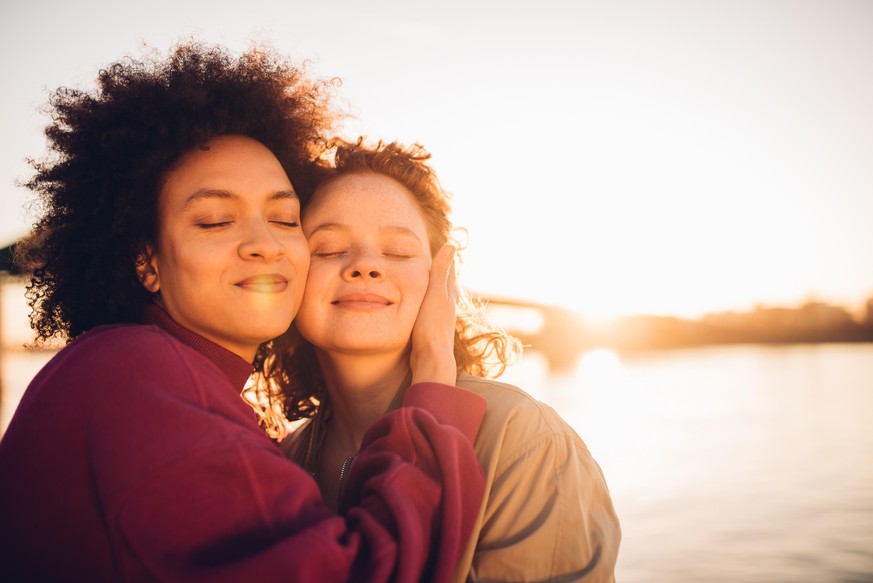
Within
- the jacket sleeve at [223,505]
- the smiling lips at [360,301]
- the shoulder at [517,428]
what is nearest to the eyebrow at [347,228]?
the smiling lips at [360,301]

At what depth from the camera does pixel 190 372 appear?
1.51 meters

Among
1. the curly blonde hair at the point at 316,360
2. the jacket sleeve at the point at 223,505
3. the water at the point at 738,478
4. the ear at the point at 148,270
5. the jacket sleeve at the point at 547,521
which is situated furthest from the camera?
the water at the point at 738,478

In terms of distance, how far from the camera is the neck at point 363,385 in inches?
105

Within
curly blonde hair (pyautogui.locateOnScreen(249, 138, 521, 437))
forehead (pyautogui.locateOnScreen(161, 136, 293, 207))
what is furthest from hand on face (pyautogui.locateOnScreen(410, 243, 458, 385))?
forehead (pyautogui.locateOnScreen(161, 136, 293, 207))

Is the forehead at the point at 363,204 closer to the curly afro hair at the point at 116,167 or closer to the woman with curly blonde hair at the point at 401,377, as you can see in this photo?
the woman with curly blonde hair at the point at 401,377

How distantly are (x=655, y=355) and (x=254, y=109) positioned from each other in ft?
147

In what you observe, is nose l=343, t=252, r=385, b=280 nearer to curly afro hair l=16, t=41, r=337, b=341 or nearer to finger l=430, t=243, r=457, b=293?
finger l=430, t=243, r=457, b=293

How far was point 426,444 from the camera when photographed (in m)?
1.68

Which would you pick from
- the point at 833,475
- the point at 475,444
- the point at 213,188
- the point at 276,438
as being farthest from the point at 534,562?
the point at 833,475

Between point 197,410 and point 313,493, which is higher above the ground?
point 197,410

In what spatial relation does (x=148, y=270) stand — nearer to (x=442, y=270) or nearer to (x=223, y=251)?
(x=223, y=251)

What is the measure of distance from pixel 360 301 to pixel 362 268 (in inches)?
5.0

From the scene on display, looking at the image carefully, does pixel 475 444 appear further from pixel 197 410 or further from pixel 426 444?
pixel 197 410

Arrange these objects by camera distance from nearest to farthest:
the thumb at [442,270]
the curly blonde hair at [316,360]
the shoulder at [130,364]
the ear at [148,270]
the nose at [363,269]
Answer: the shoulder at [130,364] < the ear at [148,270] < the nose at [363,269] < the thumb at [442,270] < the curly blonde hair at [316,360]
